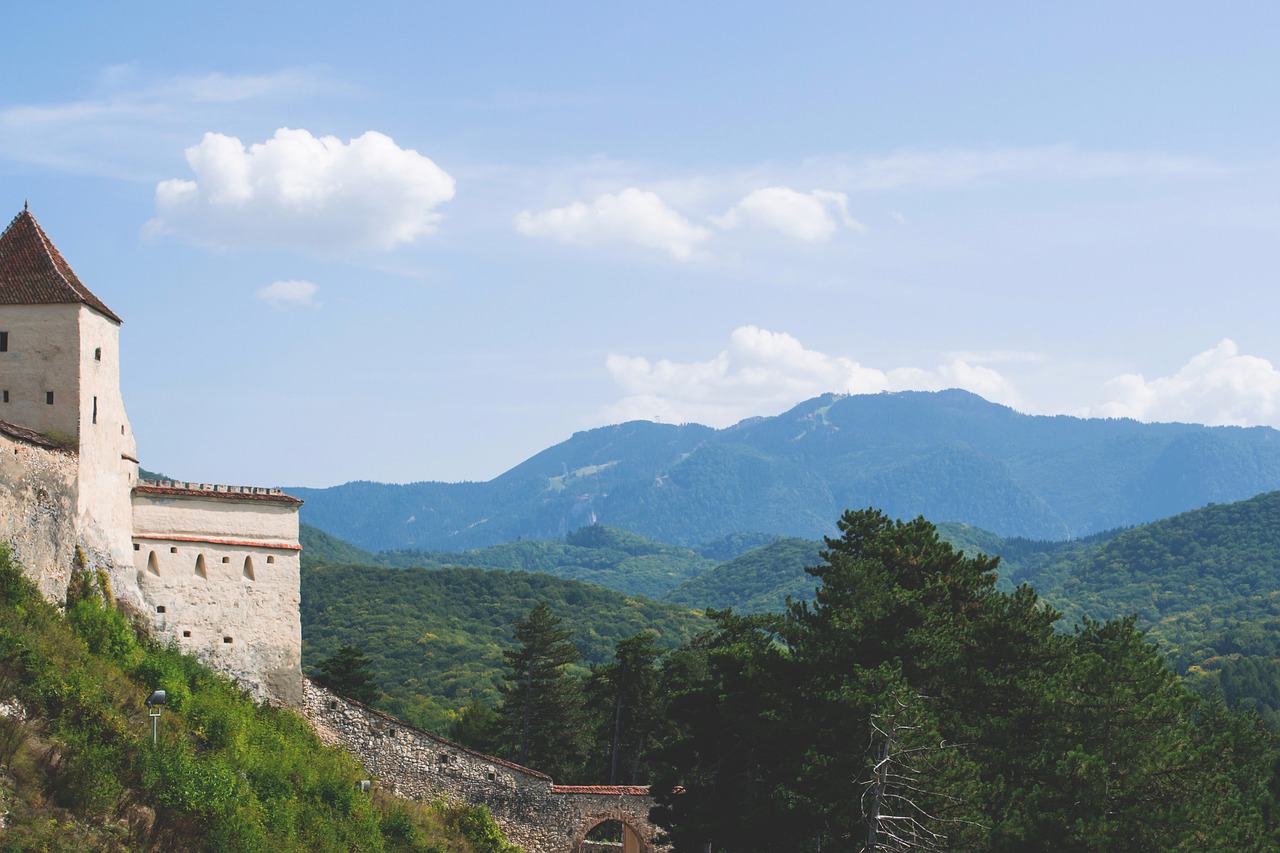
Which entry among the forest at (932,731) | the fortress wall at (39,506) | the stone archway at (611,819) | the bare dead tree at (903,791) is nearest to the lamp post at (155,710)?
the fortress wall at (39,506)

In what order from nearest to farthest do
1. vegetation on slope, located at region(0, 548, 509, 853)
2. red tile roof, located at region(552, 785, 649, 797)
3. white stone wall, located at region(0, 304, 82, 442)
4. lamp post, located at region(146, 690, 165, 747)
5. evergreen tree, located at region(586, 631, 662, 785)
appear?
vegetation on slope, located at region(0, 548, 509, 853) → lamp post, located at region(146, 690, 165, 747) → white stone wall, located at region(0, 304, 82, 442) → red tile roof, located at region(552, 785, 649, 797) → evergreen tree, located at region(586, 631, 662, 785)

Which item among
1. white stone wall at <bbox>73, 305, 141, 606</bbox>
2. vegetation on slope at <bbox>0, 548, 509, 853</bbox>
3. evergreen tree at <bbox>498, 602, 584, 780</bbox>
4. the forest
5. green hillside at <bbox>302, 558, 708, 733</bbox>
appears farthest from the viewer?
green hillside at <bbox>302, 558, 708, 733</bbox>

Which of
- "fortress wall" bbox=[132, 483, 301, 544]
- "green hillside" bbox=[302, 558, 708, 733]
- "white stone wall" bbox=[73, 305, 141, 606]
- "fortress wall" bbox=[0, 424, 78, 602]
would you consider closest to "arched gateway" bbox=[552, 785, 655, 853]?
"fortress wall" bbox=[132, 483, 301, 544]

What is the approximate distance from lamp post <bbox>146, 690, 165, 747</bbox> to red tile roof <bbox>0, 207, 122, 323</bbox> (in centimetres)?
912

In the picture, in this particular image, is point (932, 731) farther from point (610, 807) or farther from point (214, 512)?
point (214, 512)

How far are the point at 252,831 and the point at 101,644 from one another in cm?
536

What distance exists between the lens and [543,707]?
195ft

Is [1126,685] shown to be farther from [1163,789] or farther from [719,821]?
[719,821]

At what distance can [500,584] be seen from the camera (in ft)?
641

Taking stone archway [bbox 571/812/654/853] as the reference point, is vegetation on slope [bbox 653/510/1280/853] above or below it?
above

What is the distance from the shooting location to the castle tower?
30681mm

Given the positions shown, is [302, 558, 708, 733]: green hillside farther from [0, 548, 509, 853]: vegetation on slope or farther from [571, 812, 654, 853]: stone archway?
[0, 548, 509, 853]: vegetation on slope

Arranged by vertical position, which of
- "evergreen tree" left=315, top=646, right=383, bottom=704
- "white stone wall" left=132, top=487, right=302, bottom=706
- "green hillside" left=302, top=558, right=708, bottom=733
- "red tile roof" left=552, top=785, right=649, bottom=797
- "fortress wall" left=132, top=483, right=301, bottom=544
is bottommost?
"green hillside" left=302, top=558, right=708, bottom=733

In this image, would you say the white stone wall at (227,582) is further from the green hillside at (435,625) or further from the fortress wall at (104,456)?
the green hillside at (435,625)
